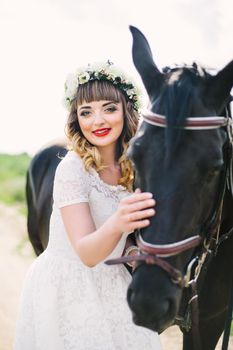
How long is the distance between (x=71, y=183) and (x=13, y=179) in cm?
1482

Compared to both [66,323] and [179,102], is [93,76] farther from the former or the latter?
[66,323]

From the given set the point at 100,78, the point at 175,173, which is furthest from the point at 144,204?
the point at 100,78

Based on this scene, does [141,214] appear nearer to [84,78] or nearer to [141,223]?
[141,223]

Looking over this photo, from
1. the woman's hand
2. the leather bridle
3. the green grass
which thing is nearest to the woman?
the woman's hand

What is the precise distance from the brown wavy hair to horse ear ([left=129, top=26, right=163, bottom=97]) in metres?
0.45

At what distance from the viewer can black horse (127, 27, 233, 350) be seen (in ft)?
6.77

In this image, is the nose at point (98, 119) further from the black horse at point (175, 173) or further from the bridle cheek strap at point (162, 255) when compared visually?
the bridle cheek strap at point (162, 255)

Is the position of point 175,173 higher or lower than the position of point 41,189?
higher

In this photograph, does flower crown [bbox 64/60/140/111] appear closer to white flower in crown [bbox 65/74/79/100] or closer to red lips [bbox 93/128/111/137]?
white flower in crown [bbox 65/74/79/100]

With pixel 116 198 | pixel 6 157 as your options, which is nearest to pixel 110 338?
pixel 116 198

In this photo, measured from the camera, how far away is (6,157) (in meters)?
25.0

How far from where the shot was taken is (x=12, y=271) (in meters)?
7.27

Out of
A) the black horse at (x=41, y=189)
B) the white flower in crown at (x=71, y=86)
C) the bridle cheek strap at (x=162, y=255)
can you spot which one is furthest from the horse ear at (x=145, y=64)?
the black horse at (x=41, y=189)

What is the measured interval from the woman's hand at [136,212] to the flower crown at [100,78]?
3.75 ft
